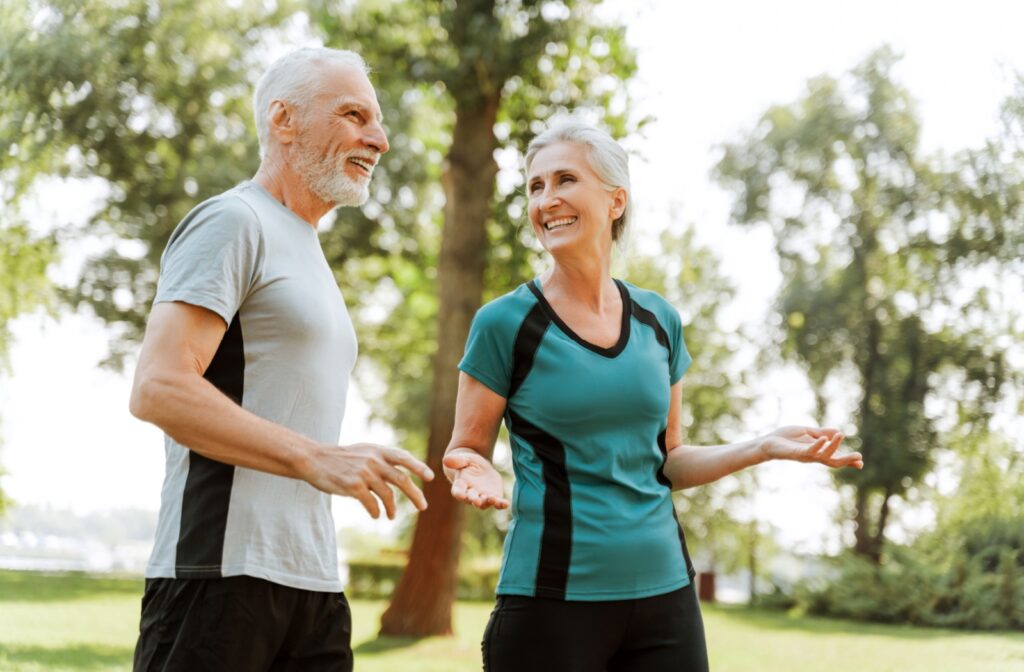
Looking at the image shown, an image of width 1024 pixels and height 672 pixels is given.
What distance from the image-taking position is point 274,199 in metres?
1.64

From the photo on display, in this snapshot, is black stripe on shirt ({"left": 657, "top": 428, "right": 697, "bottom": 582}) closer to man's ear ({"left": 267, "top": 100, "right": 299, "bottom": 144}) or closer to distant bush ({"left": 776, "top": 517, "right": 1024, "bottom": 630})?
man's ear ({"left": 267, "top": 100, "right": 299, "bottom": 144})

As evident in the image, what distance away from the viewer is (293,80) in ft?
5.58

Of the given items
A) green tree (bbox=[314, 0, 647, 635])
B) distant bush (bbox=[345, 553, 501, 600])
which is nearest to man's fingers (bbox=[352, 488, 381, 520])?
green tree (bbox=[314, 0, 647, 635])

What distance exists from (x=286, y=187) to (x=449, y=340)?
6.80 meters

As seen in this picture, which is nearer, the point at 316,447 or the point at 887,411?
the point at 316,447

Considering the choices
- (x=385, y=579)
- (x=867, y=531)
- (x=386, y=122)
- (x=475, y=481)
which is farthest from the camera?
(x=385, y=579)

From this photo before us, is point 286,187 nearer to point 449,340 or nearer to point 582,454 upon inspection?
point 582,454

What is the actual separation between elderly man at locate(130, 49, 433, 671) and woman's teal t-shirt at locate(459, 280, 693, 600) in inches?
10.7

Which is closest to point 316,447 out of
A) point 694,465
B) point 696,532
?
point 694,465

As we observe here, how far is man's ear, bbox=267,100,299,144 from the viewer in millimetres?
1693

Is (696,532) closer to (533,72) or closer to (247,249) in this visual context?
(533,72)

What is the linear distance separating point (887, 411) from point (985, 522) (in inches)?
93.6

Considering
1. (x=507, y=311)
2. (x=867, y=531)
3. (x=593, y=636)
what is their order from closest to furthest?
1. (x=593, y=636)
2. (x=507, y=311)
3. (x=867, y=531)

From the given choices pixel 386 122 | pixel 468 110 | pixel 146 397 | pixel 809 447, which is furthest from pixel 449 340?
pixel 146 397
